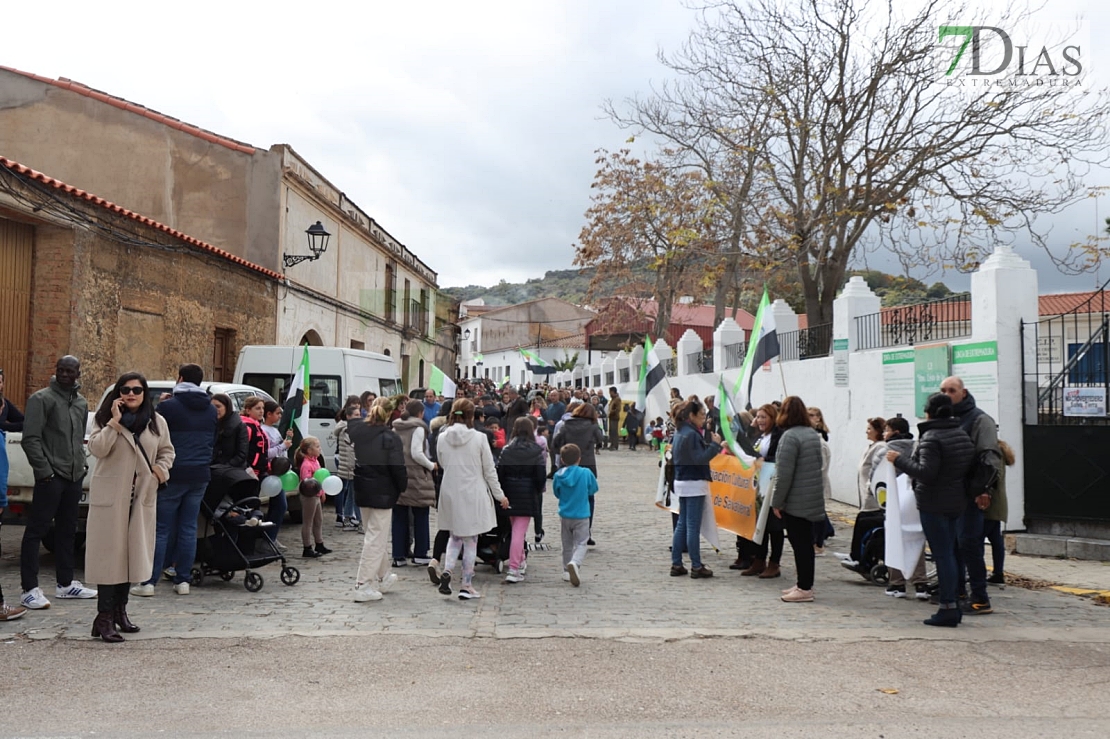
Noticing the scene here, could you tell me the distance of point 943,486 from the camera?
6.73 metres

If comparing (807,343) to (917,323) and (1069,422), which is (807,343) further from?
(1069,422)

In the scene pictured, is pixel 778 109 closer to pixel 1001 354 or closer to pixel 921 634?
pixel 1001 354

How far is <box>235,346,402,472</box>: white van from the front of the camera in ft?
44.8

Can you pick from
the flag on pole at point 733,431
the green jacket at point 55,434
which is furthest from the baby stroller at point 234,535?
the flag on pole at point 733,431

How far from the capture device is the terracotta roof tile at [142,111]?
1950 cm

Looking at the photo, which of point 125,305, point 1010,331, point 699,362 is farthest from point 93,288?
point 699,362

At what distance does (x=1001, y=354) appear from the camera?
35.4 feet

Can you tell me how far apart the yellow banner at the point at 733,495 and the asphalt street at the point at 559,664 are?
86 cm

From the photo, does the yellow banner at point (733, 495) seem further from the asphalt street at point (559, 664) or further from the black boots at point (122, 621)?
the black boots at point (122, 621)

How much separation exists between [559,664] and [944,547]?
3189 mm

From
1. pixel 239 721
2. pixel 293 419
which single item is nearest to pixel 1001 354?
pixel 293 419

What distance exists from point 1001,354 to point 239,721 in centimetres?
960

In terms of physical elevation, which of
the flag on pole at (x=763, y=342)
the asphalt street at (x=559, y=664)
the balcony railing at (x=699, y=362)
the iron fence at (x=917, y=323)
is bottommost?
the asphalt street at (x=559, y=664)

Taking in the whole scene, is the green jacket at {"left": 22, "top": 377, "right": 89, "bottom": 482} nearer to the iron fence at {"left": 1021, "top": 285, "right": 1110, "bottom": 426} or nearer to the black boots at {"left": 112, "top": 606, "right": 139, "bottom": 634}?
the black boots at {"left": 112, "top": 606, "right": 139, "bottom": 634}
